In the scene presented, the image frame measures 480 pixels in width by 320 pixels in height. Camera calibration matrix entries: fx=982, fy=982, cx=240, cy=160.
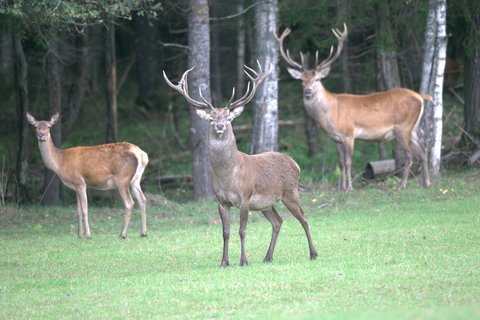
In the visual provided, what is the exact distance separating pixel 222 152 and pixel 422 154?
714 centimetres

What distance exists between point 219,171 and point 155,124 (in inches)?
627

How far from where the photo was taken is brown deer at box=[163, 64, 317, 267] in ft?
35.6

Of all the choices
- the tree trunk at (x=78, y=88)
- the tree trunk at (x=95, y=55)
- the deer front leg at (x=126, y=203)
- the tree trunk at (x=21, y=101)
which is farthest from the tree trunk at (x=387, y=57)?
the tree trunk at (x=95, y=55)

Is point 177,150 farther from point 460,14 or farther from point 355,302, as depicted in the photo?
point 355,302

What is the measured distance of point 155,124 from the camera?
26609mm

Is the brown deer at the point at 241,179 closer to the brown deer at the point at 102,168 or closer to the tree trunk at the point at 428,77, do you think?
the brown deer at the point at 102,168

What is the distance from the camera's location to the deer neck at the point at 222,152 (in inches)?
427

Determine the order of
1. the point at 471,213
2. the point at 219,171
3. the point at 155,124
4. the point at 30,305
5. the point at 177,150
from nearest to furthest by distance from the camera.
Result: 1. the point at 30,305
2. the point at 219,171
3. the point at 471,213
4. the point at 177,150
5. the point at 155,124

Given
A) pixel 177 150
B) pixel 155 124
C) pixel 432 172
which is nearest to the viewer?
pixel 432 172

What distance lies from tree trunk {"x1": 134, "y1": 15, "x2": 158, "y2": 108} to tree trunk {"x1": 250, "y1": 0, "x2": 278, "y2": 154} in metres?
9.60

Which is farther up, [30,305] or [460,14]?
[460,14]

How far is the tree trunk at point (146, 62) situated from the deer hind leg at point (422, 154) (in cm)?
1108

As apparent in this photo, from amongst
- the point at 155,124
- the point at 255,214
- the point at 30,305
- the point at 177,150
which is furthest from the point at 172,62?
the point at 30,305

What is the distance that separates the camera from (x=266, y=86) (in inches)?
685
